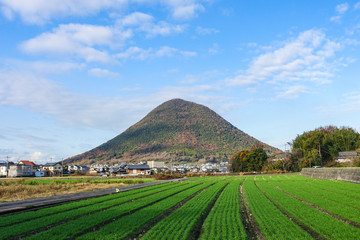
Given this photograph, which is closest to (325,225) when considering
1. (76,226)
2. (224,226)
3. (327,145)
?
(224,226)

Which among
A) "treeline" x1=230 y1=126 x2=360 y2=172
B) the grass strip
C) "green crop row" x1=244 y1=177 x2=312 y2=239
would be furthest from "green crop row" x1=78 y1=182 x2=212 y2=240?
"treeline" x1=230 y1=126 x2=360 y2=172

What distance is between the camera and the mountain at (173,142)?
529ft

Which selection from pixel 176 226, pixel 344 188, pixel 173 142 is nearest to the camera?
pixel 176 226

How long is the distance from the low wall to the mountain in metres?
103

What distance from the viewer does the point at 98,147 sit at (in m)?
195

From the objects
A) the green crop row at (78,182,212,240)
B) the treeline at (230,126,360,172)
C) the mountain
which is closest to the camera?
the green crop row at (78,182,212,240)

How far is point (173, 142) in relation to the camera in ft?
558

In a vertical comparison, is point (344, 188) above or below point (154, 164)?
below

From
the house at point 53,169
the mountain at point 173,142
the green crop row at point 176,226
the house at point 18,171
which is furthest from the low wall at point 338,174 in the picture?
the mountain at point 173,142

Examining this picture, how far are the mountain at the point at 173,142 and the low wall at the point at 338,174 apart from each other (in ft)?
338

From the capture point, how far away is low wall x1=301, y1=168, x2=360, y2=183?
3785cm

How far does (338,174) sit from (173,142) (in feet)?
423

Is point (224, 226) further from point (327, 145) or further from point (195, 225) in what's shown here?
point (327, 145)

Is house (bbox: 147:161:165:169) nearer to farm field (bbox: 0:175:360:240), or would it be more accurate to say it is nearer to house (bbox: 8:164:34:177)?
house (bbox: 8:164:34:177)
